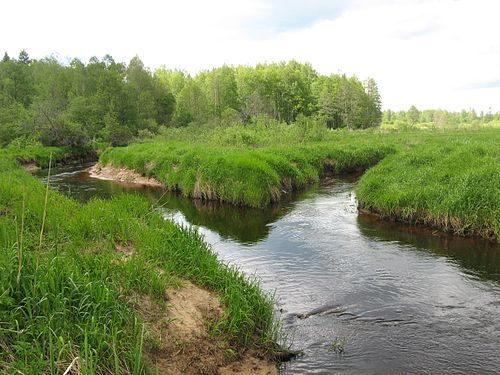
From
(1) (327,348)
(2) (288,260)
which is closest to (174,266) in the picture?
(1) (327,348)

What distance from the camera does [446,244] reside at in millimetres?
13656

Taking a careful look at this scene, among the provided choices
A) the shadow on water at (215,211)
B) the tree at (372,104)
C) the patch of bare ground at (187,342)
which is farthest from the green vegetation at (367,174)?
the tree at (372,104)

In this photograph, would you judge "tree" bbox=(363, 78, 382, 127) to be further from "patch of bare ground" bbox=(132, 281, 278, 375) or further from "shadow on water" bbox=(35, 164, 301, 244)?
"patch of bare ground" bbox=(132, 281, 278, 375)

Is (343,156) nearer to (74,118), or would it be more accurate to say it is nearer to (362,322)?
(362,322)

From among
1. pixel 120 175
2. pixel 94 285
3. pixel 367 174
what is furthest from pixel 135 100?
pixel 94 285

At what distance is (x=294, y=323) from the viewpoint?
8.51 m

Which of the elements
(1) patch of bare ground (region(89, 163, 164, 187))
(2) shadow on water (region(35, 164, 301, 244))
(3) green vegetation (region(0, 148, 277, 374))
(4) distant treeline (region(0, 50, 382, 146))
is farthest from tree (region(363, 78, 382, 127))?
(3) green vegetation (region(0, 148, 277, 374))

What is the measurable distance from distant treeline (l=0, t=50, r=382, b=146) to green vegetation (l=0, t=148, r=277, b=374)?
3720 centimetres

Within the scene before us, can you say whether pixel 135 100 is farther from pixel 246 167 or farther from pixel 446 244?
pixel 446 244

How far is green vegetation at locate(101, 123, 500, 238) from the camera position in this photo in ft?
47.8

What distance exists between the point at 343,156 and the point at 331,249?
695 inches

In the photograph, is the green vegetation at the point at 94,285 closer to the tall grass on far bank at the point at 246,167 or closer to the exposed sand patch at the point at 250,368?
the exposed sand patch at the point at 250,368

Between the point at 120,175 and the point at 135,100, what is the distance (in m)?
38.5

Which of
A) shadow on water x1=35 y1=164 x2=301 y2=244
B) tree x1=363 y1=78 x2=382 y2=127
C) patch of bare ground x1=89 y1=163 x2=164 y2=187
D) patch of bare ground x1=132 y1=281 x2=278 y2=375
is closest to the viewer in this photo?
patch of bare ground x1=132 y1=281 x2=278 y2=375
